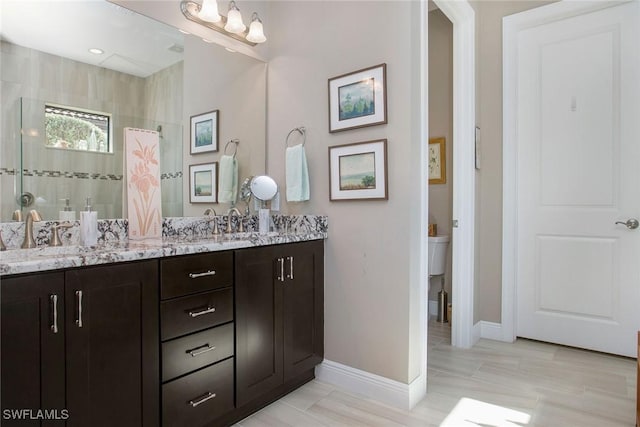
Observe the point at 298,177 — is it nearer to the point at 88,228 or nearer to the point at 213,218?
the point at 213,218

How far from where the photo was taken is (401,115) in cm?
193

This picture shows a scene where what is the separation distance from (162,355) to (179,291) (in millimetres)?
249

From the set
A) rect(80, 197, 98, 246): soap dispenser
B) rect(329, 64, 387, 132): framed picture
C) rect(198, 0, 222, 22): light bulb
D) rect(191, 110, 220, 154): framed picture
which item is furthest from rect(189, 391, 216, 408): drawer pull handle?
rect(198, 0, 222, 22): light bulb

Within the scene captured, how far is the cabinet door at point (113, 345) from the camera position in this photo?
1.19 metres

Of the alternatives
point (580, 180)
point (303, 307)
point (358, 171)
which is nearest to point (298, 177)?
point (358, 171)

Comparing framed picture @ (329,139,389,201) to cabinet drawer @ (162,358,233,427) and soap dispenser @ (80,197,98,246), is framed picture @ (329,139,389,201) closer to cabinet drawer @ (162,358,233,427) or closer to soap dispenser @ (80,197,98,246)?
cabinet drawer @ (162,358,233,427)

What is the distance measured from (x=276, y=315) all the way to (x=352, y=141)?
106 cm

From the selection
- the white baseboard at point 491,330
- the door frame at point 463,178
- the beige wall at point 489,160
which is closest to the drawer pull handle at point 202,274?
the door frame at point 463,178

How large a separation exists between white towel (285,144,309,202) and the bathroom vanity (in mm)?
307

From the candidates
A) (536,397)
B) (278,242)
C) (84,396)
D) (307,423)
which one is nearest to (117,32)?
(278,242)

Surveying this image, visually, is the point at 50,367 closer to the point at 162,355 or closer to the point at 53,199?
the point at 162,355

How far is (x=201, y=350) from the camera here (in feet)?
5.11

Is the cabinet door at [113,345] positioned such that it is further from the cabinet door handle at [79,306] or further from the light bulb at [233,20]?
the light bulb at [233,20]

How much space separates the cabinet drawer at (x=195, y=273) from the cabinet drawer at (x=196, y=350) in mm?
195
